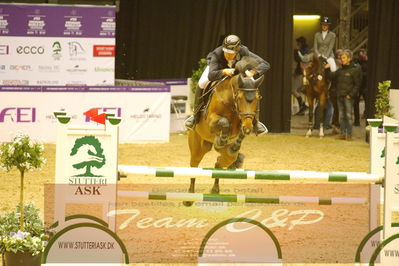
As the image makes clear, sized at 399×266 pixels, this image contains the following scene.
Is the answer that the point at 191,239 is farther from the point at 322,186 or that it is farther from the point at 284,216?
the point at 322,186

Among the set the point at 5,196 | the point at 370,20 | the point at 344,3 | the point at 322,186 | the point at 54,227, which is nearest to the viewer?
the point at 54,227

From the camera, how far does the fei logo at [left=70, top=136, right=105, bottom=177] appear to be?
6.33 m

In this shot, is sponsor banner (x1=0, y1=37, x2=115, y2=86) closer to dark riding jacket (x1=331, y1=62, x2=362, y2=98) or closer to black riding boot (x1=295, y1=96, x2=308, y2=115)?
dark riding jacket (x1=331, y1=62, x2=362, y2=98)

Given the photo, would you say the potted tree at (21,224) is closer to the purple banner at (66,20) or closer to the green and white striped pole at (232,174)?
the green and white striped pole at (232,174)

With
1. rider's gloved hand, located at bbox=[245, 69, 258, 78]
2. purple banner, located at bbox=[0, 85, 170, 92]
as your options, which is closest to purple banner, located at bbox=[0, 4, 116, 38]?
purple banner, located at bbox=[0, 85, 170, 92]

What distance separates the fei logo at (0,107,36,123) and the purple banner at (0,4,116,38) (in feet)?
7.62

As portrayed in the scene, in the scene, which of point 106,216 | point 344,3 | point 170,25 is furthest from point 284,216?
point 344,3

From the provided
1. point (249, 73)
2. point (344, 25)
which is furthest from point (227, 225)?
point (344, 25)

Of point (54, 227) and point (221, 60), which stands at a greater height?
point (221, 60)

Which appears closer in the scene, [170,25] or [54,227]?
[54,227]

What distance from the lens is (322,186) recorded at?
11.7 metres

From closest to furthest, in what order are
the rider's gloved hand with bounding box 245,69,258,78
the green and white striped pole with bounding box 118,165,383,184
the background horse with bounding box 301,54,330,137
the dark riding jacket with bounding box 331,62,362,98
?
the green and white striped pole with bounding box 118,165,383,184, the rider's gloved hand with bounding box 245,69,258,78, the dark riding jacket with bounding box 331,62,362,98, the background horse with bounding box 301,54,330,137

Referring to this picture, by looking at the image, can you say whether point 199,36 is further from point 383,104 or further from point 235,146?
point 235,146

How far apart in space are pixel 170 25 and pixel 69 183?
15.2 m
